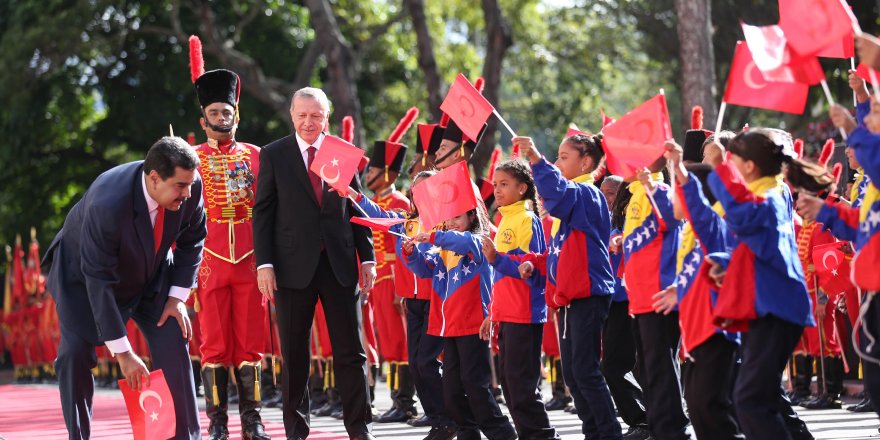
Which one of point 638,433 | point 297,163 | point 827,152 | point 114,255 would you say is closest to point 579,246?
point 638,433

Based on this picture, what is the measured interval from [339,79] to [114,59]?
7024 mm

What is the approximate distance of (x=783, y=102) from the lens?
647 centimetres

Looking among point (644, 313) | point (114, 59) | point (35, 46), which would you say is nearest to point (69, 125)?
point (114, 59)

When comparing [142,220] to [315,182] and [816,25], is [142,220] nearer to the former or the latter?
[315,182]

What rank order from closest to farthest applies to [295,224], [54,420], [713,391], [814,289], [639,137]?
[713,391], [639,137], [295,224], [814,289], [54,420]

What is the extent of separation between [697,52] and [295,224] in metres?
9.22

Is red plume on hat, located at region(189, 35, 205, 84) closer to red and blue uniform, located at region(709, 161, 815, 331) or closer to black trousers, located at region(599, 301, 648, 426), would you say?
black trousers, located at region(599, 301, 648, 426)

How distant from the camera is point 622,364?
862cm

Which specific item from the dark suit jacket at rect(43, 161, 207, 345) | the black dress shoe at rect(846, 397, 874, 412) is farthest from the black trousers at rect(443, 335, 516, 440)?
the black dress shoe at rect(846, 397, 874, 412)

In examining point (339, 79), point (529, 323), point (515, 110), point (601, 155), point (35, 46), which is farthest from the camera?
point (515, 110)

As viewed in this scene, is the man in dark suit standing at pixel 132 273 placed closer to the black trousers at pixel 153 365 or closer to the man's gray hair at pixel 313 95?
the black trousers at pixel 153 365

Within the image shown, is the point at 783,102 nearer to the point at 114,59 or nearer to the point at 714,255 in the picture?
the point at 714,255

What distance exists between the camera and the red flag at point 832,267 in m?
9.52

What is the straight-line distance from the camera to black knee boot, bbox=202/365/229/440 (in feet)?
30.0
